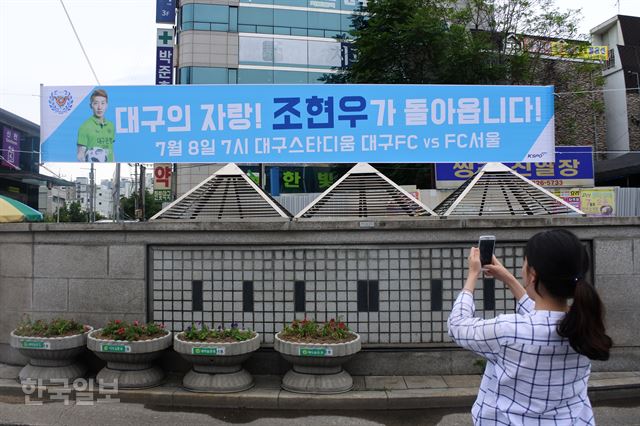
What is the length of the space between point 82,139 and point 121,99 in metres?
0.94

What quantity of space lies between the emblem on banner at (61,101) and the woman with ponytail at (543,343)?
26.1 feet

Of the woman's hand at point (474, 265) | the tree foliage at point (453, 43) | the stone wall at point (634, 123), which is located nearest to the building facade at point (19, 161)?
the tree foliage at point (453, 43)

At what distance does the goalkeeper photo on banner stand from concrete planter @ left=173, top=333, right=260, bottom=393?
3.49 meters

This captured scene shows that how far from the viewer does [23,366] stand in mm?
7734

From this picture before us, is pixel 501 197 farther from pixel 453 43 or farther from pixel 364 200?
pixel 453 43

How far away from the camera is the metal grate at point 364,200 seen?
792 cm

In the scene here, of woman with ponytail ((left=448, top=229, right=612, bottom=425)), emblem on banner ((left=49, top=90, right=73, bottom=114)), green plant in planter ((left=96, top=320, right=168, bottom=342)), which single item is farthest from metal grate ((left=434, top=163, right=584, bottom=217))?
emblem on banner ((left=49, top=90, right=73, bottom=114))

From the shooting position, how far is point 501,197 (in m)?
8.14

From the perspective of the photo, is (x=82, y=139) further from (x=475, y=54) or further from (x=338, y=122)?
(x=475, y=54)

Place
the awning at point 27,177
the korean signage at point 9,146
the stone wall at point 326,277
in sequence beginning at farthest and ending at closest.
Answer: the awning at point 27,177, the korean signage at point 9,146, the stone wall at point 326,277

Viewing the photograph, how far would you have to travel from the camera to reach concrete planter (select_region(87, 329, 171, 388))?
6.58 m

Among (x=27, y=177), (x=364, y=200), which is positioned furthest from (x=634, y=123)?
(x=27, y=177)

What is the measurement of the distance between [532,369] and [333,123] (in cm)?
623

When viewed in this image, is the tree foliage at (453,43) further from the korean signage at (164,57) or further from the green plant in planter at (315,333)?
the green plant in planter at (315,333)
